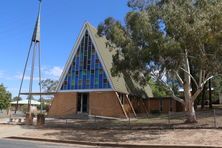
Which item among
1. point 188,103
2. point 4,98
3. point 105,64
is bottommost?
point 188,103

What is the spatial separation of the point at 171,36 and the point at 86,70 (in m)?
18.3

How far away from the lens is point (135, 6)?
23641 mm

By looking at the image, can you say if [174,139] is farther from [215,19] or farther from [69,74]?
[69,74]

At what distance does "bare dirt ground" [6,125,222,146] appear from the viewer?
58.4ft

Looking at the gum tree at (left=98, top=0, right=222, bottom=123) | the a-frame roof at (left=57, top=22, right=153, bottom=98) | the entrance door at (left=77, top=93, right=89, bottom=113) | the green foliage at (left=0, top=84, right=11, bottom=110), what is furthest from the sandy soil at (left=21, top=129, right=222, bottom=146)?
the green foliage at (left=0, top=84, right=11, bottom=110)

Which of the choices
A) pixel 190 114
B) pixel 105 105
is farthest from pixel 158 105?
pixel 190 114

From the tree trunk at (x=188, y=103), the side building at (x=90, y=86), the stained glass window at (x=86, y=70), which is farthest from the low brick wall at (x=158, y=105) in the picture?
the tree trunk at (x=188, y=103)

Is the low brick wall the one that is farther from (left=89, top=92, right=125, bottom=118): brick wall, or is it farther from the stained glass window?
the stained glass window

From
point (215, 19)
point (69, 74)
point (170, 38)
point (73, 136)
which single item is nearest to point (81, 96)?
point (69, 74)

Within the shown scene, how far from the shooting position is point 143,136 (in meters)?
20.2

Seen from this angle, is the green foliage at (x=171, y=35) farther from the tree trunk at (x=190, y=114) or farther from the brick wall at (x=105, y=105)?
the brick wall at (x=105, y=105)

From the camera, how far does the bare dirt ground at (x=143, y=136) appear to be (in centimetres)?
1781

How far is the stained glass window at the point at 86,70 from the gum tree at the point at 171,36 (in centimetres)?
1175

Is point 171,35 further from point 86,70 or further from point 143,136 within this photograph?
point 86,70
